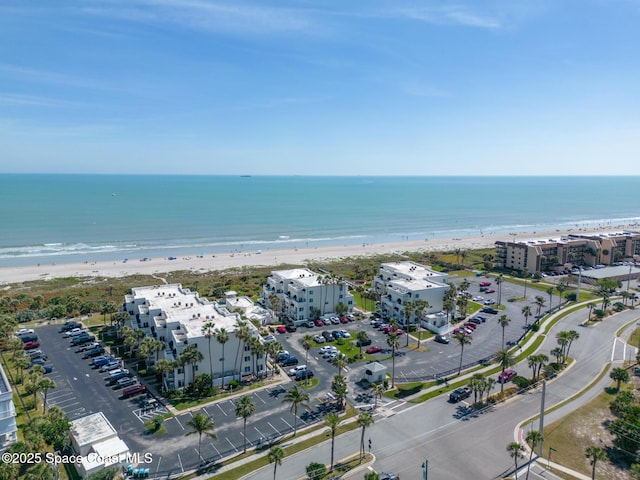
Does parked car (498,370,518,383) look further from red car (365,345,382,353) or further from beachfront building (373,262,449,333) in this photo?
beachfront building (373,262,449,333)

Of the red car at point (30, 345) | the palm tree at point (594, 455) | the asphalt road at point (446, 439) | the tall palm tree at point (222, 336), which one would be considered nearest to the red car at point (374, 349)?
the asphalt road at point (446, 439)

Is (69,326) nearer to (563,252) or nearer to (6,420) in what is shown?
(6,420)

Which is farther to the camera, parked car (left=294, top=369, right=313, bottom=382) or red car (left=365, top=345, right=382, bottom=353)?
red car (left=365, top=345, right=382, bottom=353)

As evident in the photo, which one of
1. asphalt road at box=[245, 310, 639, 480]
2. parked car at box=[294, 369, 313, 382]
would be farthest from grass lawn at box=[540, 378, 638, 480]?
parked car at box=[294, 369, 313, 382]

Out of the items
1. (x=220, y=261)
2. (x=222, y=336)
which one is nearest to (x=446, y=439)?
(x=222, y=336)

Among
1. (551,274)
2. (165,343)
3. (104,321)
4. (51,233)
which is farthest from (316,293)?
(51,233)
